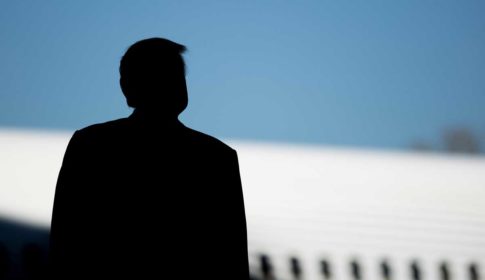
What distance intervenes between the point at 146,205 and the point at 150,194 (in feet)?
0.10

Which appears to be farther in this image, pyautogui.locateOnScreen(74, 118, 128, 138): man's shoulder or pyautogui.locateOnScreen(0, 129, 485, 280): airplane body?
pyautogui.locateOnScreen(0, 129, 485, 280): airplane body

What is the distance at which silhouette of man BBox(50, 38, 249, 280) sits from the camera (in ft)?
4.53

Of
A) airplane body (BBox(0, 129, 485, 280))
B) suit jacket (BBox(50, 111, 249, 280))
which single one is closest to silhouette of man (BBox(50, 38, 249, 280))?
suit jacket (BBox(50, 111, 249, 280))

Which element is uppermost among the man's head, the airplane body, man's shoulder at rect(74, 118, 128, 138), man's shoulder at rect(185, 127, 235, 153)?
the man's head

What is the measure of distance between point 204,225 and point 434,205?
3988mm

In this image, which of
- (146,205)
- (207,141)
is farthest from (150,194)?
(207,141)

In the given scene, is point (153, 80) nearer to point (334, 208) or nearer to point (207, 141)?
point (207, 141)

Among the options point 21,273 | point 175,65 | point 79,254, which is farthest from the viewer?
point 21,273

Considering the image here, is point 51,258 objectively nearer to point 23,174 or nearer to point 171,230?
point 171,230

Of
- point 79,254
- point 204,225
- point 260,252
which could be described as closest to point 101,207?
point 79,254

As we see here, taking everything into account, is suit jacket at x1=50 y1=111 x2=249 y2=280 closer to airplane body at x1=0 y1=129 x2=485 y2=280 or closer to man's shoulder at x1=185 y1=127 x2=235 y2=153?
man's shoulder at x1=185 y1=127 x2=235 y2=153

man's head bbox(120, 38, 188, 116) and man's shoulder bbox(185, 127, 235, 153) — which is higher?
man's head bbox(120, 38, 188, 116)

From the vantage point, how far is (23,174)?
4.73 metres

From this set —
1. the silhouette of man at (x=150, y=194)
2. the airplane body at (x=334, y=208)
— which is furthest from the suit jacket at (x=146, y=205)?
the airplane body at (x=334, y=208)
